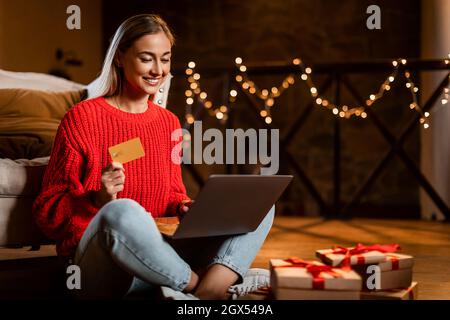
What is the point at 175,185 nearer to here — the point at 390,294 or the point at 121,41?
the point at 121,41

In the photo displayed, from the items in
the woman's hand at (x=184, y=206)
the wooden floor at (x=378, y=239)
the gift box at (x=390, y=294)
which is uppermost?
the woman's hand at (x=184, y=206)

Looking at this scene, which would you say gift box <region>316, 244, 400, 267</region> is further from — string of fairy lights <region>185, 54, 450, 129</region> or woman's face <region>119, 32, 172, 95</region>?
string of fairy lights <region>185, 54, 450, 129</region>

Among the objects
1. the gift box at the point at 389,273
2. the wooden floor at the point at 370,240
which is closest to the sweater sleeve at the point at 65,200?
the gift box at the point at 389,273

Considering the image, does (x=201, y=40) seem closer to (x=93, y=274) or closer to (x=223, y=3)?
(x=223, y=3)

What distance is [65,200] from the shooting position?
156cm

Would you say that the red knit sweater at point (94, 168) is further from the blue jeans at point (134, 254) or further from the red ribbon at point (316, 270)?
the red ribbon at point (316, 270)

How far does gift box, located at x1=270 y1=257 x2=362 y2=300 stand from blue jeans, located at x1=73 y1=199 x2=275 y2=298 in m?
0.24

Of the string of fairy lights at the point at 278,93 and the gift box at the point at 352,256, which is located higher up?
the string of fairy lights at the point at 278,93

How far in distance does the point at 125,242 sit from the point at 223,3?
3790 mm

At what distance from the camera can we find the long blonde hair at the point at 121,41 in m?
1.68

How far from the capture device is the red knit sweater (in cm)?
157

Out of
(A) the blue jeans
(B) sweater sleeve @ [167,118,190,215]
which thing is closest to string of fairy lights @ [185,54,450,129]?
(B) sweater sleeve @ [167,118,190,215]

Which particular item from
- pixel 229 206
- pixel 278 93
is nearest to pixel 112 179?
pixel 229 206
